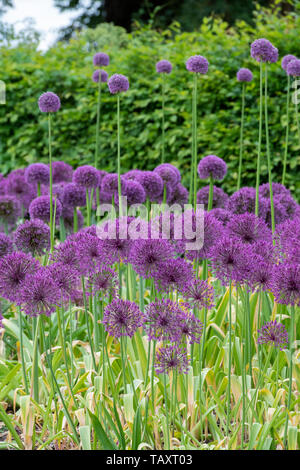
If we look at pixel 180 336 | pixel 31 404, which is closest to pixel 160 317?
pixel 180 336

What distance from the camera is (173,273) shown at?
1964mm

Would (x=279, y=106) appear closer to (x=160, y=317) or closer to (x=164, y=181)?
(x=164, y=181)

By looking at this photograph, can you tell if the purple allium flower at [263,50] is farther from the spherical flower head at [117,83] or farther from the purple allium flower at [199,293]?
the purple allium flower at [199,293]

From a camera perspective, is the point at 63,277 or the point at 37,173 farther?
the point at 37,173

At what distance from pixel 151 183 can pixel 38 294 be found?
1.55 metres

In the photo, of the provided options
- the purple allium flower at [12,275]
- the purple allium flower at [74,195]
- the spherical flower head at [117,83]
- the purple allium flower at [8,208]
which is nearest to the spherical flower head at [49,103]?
the spherical flower head at [117,83]

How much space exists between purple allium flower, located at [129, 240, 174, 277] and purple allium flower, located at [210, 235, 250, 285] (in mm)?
184

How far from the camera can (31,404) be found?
242 centimetres

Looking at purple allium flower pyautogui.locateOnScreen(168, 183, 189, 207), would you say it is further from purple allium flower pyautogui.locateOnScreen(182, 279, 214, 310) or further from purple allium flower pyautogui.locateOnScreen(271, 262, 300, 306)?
purple allium flower pyautogui.locateOnScreen(271, 262, 300, 306)

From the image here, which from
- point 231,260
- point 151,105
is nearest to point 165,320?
point 231,260

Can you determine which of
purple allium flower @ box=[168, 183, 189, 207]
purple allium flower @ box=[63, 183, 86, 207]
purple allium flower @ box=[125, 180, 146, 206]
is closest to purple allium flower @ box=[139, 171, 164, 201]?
purple allium flower @ box=[125, 180, 146, 206]

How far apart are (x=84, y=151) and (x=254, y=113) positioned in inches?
99.4

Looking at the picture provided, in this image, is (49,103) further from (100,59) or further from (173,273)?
(173,273)

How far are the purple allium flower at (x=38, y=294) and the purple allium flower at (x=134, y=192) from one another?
51.8 inches
